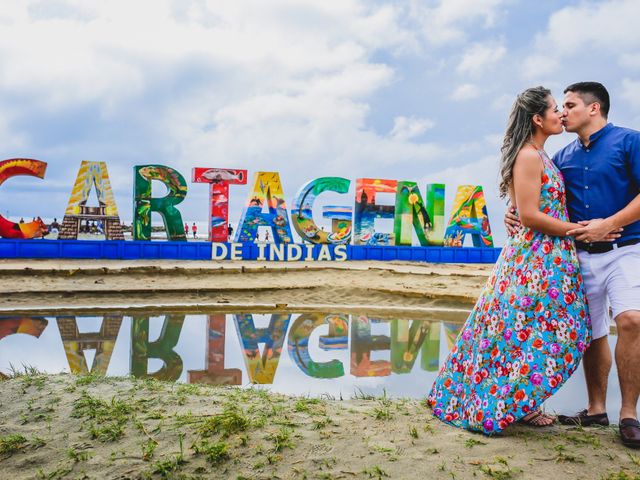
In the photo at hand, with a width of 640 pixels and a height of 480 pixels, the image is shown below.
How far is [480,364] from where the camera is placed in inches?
124

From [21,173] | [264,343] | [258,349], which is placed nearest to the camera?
[258,349]

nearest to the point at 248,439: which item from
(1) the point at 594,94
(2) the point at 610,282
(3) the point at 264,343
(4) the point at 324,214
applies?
(2) the point at 610,282

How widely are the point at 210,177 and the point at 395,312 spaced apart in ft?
29.0

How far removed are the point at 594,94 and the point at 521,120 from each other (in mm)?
464

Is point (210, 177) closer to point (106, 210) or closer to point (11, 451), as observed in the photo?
point (106, 210)

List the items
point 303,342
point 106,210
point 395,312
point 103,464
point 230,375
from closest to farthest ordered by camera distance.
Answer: point 103,464, point 230,375, point 303,342, point 395,312, point 106,210

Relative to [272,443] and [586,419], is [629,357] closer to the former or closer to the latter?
[586,419]

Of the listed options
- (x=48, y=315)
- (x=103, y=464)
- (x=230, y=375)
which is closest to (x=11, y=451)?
(x=103, y=464)

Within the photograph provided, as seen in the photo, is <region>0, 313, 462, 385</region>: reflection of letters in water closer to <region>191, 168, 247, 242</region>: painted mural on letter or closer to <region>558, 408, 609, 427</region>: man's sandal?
<region>558, 408, 609, 427</region>: man's sandal

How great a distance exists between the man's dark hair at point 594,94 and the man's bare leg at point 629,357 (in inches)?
48.2

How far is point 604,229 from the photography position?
115 inches

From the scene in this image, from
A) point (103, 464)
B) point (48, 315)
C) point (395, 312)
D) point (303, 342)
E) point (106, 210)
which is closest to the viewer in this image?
point (103, 464)

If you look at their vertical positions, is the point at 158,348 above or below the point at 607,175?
below

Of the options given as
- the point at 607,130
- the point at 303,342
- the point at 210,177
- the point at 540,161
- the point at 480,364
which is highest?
the point at 210,177
